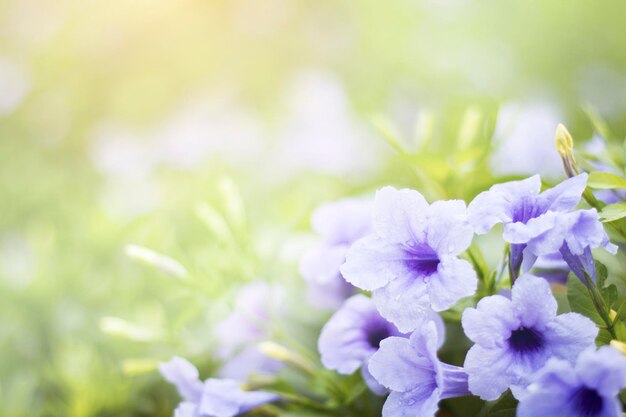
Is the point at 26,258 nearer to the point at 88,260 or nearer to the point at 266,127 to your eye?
the point at 88,260

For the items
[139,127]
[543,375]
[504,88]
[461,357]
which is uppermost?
[543,375]

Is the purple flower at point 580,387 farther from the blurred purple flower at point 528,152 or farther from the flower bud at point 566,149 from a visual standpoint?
the blurred purple flower at point 528,152

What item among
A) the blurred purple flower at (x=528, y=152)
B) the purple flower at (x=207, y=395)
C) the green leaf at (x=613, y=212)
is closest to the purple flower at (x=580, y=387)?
the green leaf at (x=613, y=212)

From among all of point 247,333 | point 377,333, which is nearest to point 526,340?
point 377,333

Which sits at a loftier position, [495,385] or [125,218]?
[495,385]

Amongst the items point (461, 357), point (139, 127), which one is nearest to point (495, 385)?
point (461, 357)

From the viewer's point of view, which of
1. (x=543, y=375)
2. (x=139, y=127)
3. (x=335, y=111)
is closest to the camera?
(x=543, y=375)

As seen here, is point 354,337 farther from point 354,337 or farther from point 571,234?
point 571,234
